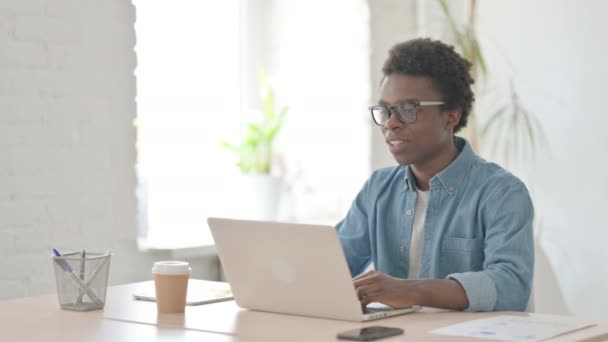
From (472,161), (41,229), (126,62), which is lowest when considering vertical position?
(41,229)

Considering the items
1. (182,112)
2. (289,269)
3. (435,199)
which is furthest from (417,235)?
(182,112)

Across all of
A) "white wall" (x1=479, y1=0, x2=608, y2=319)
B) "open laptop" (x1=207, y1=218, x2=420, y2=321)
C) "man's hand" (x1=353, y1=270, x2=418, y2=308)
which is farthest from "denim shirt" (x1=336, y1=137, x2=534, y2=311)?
"white wall" (x1=479, y1=0, x2=608, y2=319)

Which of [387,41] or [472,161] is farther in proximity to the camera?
[387,41]

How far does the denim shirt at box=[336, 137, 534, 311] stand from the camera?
2.15 meters

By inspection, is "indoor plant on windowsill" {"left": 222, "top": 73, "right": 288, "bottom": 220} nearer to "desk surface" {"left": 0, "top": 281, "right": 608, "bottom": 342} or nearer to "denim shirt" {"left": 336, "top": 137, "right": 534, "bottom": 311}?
"denim shirt" {"left": 336, "top": 137, "right": 534, "bottom": 311}

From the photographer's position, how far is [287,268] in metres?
1.96

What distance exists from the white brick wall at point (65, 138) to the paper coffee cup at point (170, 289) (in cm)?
124

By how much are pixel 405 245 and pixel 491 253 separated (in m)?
0.31

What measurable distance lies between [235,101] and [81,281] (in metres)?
2.34

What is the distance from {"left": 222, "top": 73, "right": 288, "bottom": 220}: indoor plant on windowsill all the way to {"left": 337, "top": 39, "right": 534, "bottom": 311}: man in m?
1.50

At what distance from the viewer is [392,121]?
2393 mm

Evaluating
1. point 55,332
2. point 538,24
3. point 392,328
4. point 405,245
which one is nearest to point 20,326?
point 55,332

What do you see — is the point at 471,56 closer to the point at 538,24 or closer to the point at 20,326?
the point at 538,24

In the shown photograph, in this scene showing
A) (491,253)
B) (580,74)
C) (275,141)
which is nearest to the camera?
(491,253)
